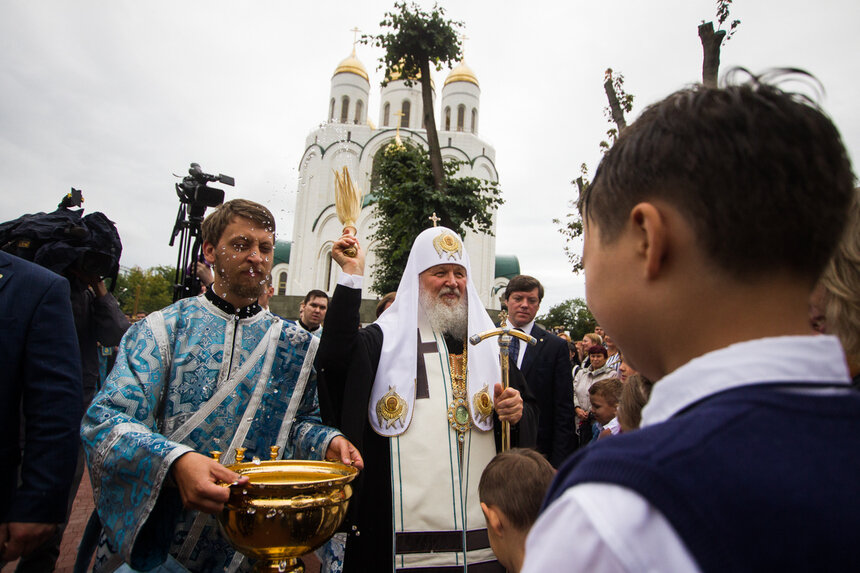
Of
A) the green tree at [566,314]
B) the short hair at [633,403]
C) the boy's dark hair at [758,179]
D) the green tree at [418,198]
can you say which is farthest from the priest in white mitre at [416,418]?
the green tree at [566,314]

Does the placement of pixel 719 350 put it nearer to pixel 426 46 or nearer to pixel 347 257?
pixel 347 257

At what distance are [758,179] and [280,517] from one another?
151cm

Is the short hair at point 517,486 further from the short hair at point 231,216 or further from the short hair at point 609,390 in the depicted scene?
the short hair at point 609,390

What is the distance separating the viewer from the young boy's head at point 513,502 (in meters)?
1.88

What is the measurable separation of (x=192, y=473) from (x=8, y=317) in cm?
135

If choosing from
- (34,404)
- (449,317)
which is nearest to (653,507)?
(34,404)

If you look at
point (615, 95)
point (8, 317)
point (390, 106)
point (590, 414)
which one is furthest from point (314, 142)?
point (8, 317)

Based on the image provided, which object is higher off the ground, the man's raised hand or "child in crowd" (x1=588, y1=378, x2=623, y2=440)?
the man's raised hand

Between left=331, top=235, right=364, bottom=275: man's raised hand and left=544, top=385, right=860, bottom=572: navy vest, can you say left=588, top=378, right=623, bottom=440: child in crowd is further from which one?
left=544, top=385, right=860, bottom=572: navy vest

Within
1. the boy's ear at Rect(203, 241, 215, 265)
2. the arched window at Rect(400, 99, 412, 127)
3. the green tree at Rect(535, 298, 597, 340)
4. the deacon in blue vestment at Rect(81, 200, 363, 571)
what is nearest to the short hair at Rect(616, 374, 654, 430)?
the deacon in blue vestment at Rect(81, 200, 363, 571)

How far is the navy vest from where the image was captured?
55 centimetres

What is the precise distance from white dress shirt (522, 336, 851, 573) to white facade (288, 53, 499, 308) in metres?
28.6

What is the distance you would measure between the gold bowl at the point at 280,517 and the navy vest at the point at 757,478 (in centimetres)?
119

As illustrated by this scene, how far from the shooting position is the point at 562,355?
465cm
